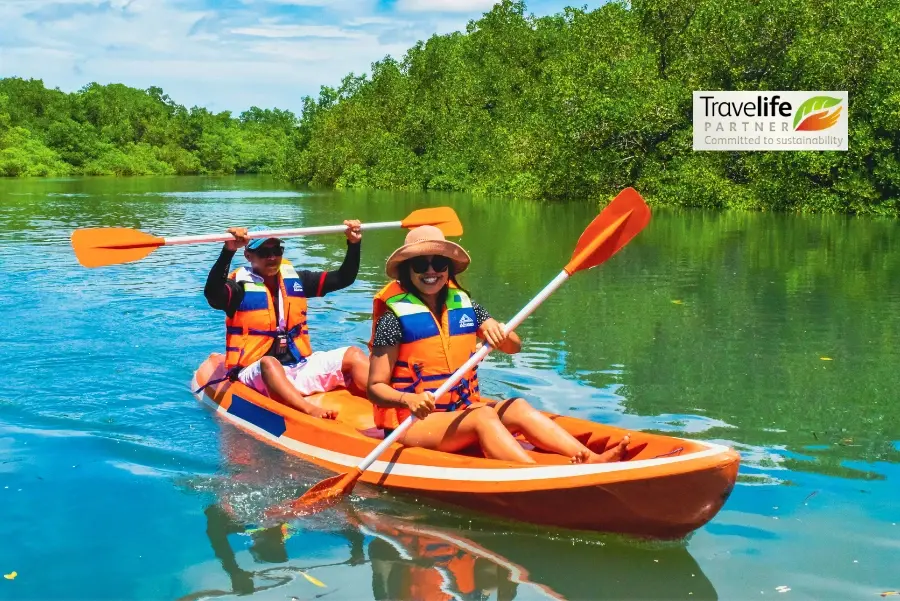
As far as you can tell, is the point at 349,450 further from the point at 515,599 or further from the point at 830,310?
the point at 830,310

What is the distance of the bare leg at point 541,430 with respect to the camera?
4.37 metres

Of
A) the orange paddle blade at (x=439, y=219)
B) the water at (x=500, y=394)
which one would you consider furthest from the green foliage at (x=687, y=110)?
the orange paddle blade at (x=439, y=219)

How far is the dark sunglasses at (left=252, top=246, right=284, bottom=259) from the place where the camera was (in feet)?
19.8

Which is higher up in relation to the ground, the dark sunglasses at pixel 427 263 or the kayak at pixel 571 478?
the dark sunglasses at pixel 427 263

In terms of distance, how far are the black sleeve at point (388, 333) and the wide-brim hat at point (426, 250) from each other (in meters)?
0.21

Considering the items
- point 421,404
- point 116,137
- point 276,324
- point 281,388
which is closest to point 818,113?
point 276,324

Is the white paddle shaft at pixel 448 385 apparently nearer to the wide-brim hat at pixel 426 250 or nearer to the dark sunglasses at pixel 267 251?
the wide-brim hat at pixel 426 250

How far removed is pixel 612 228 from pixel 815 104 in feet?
→ 65.2

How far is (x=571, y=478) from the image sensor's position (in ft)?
13.1

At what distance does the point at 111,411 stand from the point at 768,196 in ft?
65.6

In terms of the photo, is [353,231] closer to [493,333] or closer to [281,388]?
[281,388]

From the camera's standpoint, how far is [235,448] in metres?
5.62

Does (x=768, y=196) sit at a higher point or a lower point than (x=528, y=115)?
lower

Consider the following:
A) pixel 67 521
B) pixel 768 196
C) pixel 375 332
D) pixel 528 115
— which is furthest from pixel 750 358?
pixel 528 115
